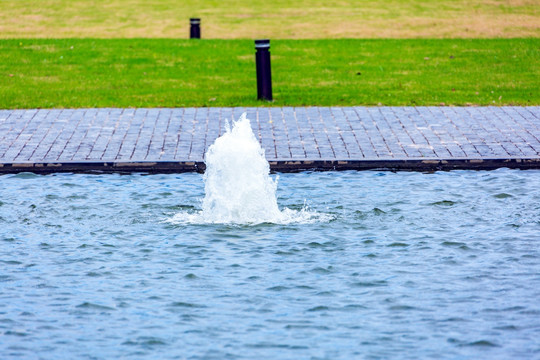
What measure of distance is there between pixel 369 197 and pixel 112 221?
300 cm

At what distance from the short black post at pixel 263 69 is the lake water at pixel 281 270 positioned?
4319mm

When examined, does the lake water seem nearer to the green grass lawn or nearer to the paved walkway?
the paved walkway

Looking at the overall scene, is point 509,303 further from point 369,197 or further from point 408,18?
point 408,18

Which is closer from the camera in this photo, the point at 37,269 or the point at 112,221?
the point at 37,269

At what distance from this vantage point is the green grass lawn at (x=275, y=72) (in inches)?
644

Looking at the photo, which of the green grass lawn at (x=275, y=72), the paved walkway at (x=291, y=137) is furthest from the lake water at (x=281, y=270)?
the green grass lawn at (x=275, y=72)

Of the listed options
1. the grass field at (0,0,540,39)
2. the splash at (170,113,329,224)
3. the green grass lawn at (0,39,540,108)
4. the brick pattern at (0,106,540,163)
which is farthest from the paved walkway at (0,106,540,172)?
the grass field at (0,0,540,39)

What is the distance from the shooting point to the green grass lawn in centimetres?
1636

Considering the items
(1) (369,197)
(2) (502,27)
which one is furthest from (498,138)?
(2) (502,27)

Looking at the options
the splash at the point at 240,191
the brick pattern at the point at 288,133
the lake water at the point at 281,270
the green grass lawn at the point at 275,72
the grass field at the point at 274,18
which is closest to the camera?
the lake water at the point at 281,270

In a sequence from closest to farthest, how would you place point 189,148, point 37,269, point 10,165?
point 37,269
point 10,165
point 189,148

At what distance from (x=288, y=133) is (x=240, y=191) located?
3376 mm

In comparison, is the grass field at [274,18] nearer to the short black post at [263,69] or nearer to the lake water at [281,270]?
the short black post at [263,69]

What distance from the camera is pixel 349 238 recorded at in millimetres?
9414
